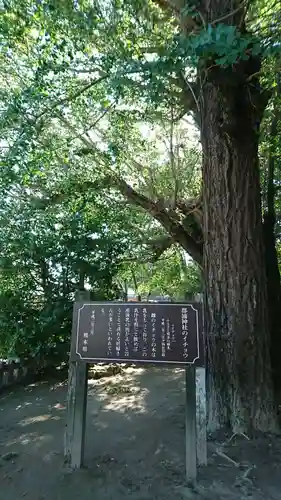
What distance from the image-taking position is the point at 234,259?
445 cm

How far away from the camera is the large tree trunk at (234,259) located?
4.16 meters

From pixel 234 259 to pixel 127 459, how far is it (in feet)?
7.62

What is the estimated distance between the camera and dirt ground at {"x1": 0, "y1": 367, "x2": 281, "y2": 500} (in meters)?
3.12

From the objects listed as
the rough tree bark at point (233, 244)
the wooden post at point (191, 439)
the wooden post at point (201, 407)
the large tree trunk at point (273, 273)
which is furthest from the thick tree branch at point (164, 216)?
the wooden post at point (191, 439)

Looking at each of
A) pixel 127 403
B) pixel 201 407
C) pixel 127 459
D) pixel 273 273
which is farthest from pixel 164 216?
pixel 127 459

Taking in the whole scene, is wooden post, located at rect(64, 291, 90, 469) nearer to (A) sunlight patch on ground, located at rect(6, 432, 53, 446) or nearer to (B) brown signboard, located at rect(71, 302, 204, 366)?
(B) brown signboard, located at rect(71, 302, 204, 366)

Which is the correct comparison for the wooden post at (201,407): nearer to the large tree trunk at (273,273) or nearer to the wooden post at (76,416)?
the wooden post at (76,416)

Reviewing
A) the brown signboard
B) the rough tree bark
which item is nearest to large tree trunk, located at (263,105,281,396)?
the rough tree bark

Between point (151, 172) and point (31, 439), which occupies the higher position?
point (151, 172)

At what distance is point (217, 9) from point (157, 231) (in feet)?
14.7

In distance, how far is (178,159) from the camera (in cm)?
733

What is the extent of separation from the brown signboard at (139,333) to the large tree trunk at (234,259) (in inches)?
41.4

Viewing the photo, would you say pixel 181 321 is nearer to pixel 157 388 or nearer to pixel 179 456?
pixel 179 456

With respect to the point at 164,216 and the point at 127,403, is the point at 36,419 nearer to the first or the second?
the point at 127,403
